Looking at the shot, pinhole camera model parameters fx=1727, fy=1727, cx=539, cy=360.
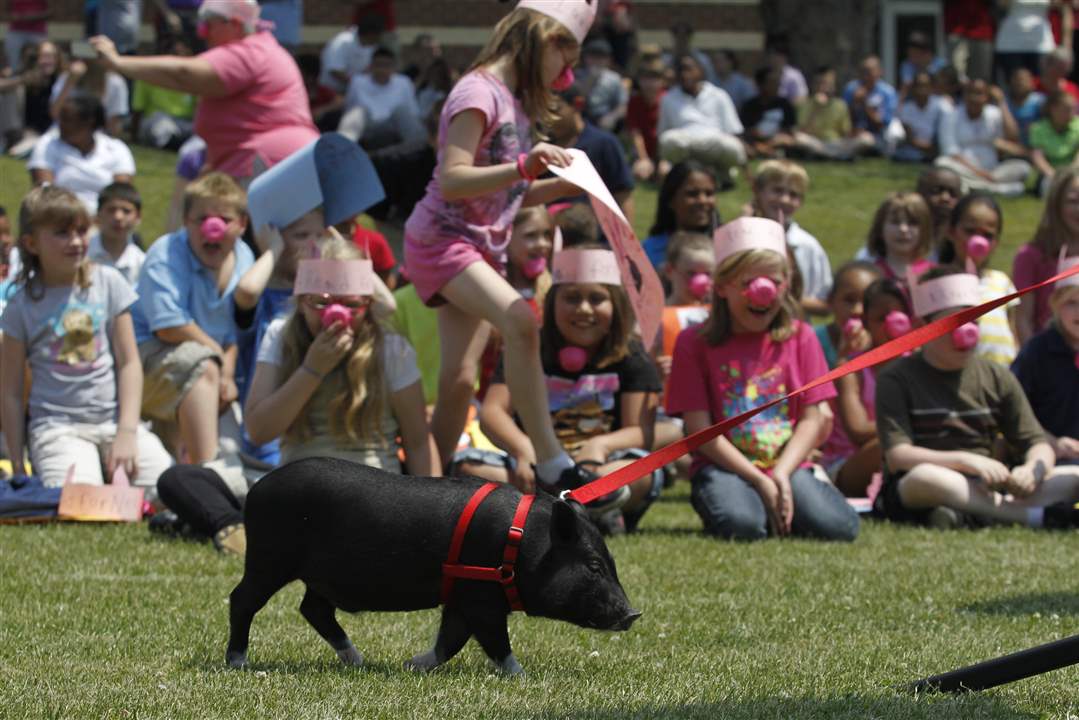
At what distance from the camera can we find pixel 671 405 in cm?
744

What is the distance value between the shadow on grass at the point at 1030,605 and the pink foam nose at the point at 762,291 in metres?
1.96

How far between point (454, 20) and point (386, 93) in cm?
1037

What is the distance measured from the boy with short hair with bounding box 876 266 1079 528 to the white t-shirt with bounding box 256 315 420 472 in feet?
7.63

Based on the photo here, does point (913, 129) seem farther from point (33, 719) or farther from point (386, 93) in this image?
point (33, 719)

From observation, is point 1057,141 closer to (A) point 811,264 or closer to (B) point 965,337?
(A) point 811,264

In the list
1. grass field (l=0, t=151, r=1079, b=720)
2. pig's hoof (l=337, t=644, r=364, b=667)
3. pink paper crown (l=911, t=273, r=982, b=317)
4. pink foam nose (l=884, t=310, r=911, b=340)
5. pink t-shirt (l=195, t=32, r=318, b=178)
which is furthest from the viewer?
pink t-shirt (l=195, t=32, r=318, b=178)

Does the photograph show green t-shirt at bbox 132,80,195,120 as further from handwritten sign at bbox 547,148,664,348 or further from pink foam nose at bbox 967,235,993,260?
handwritten sign at bbox 547,148,664,348

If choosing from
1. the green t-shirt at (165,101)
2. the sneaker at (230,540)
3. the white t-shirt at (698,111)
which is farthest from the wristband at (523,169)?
the green t-shirt at (165,101)

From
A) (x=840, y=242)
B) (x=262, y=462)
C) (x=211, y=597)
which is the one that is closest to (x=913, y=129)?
(x=840, y=242)

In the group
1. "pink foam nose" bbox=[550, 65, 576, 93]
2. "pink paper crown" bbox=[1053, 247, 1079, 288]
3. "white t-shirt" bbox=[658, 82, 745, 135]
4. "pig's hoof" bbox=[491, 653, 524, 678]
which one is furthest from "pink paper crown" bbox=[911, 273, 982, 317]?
"white t-shirt" bbox=[658, 82, 745, 135]

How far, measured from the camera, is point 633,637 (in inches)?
199

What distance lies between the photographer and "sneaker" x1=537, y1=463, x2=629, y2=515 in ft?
21.6

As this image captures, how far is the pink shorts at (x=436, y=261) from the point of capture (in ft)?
21.5

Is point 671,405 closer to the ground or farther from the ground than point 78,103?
closer to the ground
